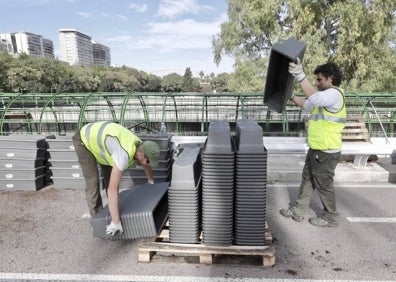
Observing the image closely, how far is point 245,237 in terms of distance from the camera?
3064 millimetres

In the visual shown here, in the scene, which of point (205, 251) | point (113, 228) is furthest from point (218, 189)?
point (113, 228)

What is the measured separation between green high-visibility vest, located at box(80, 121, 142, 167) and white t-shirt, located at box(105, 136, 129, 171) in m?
0.03

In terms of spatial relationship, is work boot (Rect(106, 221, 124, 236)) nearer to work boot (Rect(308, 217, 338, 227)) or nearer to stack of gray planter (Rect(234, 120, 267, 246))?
stack of gray planter (Rect(234, 120, 267, 246))

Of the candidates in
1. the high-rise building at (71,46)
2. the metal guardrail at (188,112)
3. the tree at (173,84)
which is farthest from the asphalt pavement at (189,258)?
the high-rise building at (71,46)

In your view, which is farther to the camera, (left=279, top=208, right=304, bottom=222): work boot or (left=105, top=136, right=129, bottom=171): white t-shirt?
(left=279, top=208, right=304, bottom=222): work boot

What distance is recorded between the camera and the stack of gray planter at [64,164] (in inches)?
200

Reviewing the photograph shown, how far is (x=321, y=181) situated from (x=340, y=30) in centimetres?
1303

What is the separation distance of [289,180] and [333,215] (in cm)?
188

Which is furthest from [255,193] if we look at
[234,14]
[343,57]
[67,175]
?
[234,14]

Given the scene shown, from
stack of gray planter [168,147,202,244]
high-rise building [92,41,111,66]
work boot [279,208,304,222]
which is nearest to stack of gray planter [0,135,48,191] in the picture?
stack of gray planter [168,147,202,244]

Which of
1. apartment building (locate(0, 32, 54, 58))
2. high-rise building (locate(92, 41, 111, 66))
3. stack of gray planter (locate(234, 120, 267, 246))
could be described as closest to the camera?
stack of gray planter (locate(234, 120, 267, 246))

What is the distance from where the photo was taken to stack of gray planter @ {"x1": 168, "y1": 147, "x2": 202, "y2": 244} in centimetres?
297

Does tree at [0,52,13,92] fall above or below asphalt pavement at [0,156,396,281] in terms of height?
above

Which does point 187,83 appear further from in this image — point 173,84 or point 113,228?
point 113,228
